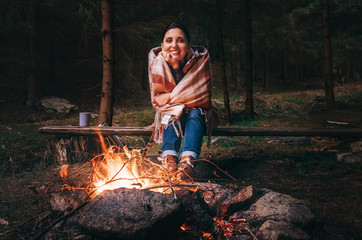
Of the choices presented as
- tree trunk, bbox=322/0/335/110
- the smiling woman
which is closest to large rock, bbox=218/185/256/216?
the smiling woman

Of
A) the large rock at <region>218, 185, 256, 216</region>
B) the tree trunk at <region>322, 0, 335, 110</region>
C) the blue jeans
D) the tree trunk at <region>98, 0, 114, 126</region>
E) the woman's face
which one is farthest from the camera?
the tree trunk at <region>322, 0, 335, 110</region>

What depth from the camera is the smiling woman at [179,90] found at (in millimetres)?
3628

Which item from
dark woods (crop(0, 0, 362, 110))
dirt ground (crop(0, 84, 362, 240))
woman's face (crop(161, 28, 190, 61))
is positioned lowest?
dirt ground (crop(0, 84, 362, 240))

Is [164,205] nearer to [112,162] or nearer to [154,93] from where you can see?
[112,162]

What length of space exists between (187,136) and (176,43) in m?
1.30

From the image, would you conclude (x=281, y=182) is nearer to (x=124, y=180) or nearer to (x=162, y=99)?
(x=162, y=99)

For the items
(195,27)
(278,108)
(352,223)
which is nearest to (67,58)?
(195,27)

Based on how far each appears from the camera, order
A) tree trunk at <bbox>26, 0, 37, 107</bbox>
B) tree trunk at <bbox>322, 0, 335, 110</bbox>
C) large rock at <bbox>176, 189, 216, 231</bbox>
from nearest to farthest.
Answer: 1. large rock at <bbox>176, 189, 216, 231</bbox>
2. tree trunk at <bbox>322, 0, 335, 110</bbox>
3. tree trunk at <bbox>26, 0, 37, 107</bbox>

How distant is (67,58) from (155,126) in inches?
622

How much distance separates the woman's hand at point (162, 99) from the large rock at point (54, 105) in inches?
376

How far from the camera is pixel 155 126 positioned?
3949 millimetres

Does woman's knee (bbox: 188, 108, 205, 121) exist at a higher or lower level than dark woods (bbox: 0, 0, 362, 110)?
lower

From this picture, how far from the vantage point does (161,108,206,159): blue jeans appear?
11.2 feet

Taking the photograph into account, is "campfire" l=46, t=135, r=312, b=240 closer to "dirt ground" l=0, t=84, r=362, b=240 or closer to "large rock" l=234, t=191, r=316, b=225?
"large rock" l=234, t=191, r=316, b=225
